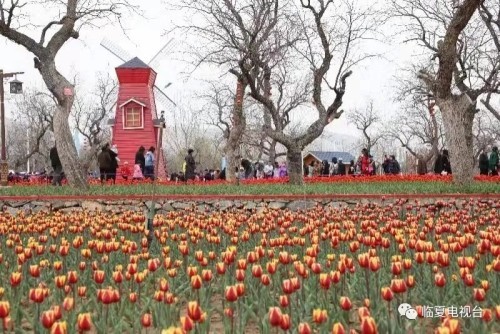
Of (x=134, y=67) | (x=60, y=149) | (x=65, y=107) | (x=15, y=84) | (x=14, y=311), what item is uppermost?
(x=134, y=67)

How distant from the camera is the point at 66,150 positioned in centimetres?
1719

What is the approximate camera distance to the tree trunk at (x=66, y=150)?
17.1 m

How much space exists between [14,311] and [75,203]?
1025cm

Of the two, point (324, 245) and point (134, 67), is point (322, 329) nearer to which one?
point (324, 245)

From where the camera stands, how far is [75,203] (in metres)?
14.6

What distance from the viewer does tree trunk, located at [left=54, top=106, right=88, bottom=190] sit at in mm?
17109

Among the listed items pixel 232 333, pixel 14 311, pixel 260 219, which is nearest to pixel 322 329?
pixel 232 333

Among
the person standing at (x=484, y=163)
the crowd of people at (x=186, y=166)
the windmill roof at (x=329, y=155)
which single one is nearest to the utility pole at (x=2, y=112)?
the crowd of people at (x=186, y=166)

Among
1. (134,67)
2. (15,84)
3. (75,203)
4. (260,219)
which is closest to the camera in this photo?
(260,219)

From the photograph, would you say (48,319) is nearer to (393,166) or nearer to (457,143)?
(457,143)

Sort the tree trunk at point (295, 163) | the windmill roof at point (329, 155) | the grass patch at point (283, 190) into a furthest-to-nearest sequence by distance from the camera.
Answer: the windmill roof at point (329, 155) < the tree trunk at point (295, 163) < the grass patch at point (283, 190)

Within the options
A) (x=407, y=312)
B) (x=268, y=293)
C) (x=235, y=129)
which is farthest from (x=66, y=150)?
(x=407, y=312)

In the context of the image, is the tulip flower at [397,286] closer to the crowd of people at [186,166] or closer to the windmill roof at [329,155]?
the crowd of people at [186,166]

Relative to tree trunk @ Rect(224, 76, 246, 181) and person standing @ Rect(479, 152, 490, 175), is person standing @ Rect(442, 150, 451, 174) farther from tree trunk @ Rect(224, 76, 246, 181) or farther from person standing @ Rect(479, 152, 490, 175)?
tree trunk @ Rect(224, 76, 246, 181)
